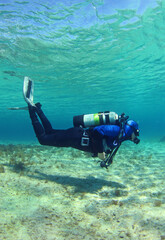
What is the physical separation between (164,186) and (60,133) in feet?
13.3

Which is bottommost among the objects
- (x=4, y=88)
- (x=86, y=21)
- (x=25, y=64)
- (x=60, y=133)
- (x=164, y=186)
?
(x=164, y=186)

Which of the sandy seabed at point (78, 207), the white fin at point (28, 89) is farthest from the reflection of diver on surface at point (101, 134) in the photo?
the white fin at point (28, 89)

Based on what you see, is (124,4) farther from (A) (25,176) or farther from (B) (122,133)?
(A) (25,176)

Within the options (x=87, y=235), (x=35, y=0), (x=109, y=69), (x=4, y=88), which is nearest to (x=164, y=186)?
(x=87, y=235)

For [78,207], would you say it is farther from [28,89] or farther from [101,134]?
[28,89]

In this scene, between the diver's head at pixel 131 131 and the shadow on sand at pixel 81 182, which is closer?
the shadow on sand at pixel 81 182

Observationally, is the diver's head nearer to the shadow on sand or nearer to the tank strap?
the tank strap

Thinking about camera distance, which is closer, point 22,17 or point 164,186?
point 164,186

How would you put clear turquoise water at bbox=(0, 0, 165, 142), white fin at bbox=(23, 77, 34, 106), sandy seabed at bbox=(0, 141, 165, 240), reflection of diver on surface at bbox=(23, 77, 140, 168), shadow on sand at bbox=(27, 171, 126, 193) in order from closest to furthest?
sandy seabed at bbox=(0, 141, 165, 240) < shadow on sand at bbox=(27, 171, 126, 193) < reflection of diver on surface at bbox=(23, 77, 140, 168) < white fin at bbox=(23, 77, 34, 106) < clear turquoise water at bbox=(0, 0, 165, 142)

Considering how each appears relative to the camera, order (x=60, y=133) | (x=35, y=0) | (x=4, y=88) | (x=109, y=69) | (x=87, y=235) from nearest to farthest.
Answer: (x=87, y=235) < (x=60, y=133) < (x=35, y=0) < (x=109, y=69) < (x=4, y=88)

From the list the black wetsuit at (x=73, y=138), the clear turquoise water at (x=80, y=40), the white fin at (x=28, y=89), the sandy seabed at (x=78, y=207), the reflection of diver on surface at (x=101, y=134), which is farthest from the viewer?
the clear turquoise water at (x=80, y=40)

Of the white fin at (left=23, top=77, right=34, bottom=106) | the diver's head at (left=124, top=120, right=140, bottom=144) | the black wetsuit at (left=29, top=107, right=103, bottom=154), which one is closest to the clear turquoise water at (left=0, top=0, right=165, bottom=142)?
the white fin at (left=23, top=77, right=34, bottom=106)

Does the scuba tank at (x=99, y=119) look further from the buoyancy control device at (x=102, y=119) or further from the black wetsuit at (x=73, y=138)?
the black wetsuit at (x=73, y=138)

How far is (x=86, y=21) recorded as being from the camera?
33.7ft
